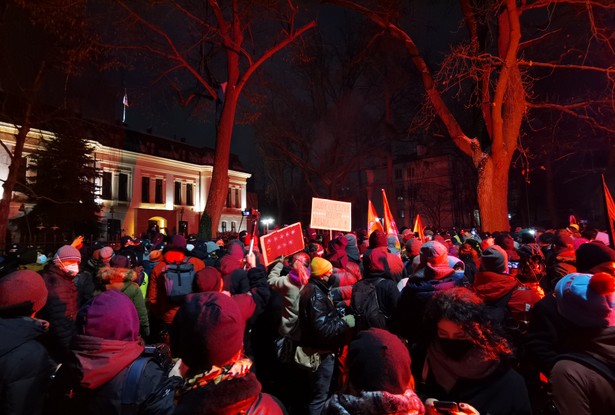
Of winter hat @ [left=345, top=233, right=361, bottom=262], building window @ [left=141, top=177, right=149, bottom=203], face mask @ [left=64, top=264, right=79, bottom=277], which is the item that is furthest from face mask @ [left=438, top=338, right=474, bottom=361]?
building window @ [left=141, top=177, right=149, bottom=203]

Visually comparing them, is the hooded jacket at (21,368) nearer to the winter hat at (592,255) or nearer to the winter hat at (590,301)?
the winter hat at (590,301)

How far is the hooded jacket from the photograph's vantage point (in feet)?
7.76

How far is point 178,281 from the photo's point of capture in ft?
14.5

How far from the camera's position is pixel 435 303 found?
2.33 meters

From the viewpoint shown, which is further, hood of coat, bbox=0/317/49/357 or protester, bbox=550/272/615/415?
hood of coat, bbox=0/317/49/357

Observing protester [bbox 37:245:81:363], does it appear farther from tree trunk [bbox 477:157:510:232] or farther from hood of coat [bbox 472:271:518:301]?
tree trunk [bbox 477:157:510:232]

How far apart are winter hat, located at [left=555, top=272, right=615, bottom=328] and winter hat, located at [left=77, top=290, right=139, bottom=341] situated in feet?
8.07

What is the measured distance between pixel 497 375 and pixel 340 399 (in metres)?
0.90

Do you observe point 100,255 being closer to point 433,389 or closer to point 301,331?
point 301,331

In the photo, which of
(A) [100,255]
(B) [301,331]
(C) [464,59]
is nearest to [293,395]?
(B) [301,331]

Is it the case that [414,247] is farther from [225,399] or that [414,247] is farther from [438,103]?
[438,103]

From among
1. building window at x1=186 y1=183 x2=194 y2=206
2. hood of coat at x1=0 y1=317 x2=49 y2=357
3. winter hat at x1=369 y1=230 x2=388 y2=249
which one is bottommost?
hood of coat at x1=0 y1=317 x2=49 y2=357

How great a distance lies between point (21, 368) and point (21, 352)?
0.30 ft

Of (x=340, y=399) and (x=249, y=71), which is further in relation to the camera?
(x=249, y=71)
